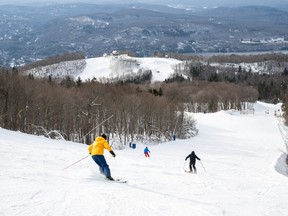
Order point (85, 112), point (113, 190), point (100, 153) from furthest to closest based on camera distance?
point (85, 112), point (100, 153), point (113, 190)

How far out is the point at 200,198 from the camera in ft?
49.3

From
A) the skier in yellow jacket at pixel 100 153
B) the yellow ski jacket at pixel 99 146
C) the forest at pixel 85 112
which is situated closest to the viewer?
the skier in yellow jacket at pixel 100 153

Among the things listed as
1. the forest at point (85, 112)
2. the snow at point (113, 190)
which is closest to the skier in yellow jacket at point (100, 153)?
the snow at point (113, 190)

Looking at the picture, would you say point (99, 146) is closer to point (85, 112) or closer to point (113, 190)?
point (113, 190)

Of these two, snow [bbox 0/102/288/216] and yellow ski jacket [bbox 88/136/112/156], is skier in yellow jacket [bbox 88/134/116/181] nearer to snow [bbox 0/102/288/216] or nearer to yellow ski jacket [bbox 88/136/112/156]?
yellow ski jacket [bbox 88/136/112/156]

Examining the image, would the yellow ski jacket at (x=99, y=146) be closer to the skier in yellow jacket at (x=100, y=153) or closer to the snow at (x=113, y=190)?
the skier in yellow jacket at (x=100, y=153)

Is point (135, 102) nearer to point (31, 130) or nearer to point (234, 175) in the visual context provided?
point (31, 130)

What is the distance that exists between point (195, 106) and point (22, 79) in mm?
70237

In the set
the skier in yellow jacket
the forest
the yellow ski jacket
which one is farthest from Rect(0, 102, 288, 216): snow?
the forest

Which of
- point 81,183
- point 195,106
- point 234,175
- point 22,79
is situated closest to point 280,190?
point 234,175

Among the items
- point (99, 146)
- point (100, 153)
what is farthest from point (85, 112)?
point (100, 153)

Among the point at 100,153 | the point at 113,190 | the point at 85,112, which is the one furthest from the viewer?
the point at 85,112

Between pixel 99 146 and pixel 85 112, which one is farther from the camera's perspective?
pixel 85 112

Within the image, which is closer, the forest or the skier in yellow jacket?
the skier in yellow jacket
